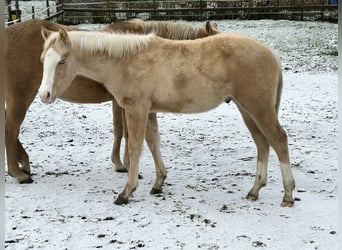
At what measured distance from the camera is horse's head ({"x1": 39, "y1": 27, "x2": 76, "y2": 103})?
369 cm

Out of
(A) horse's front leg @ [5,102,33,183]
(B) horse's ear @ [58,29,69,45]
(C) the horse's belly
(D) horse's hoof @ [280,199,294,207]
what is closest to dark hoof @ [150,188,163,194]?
(C) the horse's belly

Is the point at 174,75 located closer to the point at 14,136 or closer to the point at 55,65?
the point at 55,65

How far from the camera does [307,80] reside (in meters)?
10.8

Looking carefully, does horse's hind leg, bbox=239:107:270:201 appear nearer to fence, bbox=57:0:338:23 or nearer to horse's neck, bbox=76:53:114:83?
horse's neck, bbox=76:53:114:83

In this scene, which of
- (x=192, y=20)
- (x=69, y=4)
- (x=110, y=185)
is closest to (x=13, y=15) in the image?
(x=69, y=4)

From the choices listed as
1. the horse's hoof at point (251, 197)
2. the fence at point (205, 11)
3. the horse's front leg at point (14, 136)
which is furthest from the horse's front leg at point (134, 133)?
the fence at point (205, 11)

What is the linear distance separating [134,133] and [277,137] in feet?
4.61

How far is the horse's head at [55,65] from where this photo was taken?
3686 millimetres

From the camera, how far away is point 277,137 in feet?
13.0

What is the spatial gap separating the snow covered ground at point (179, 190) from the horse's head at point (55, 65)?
1184 mm

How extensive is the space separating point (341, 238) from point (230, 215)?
2920 millimetres

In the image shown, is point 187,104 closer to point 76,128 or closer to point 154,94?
point 154,94

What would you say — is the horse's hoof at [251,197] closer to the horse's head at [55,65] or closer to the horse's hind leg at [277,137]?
the horse's hind leg at [277,137]

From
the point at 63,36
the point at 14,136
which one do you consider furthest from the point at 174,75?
the point at 14,136
